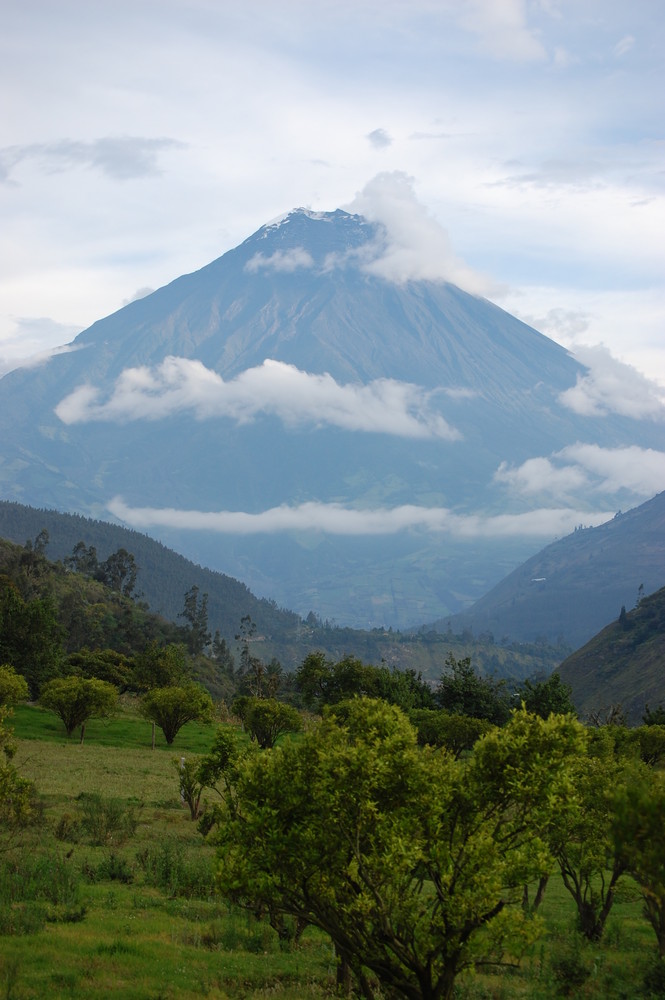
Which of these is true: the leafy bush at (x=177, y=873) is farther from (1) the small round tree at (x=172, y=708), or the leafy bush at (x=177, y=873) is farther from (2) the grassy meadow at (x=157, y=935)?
(1) the small round tree at (x=172, y=708)

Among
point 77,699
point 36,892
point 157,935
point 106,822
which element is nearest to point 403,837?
point 157,935

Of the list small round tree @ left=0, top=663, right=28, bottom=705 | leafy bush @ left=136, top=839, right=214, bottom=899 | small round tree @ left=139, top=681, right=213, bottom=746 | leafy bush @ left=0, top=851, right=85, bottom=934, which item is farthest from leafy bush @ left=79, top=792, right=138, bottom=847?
small round tree @ left=139, top=681, right=213, bottom=746

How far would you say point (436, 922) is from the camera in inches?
521

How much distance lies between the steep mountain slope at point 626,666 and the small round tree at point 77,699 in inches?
3568

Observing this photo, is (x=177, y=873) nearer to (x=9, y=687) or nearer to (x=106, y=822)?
(x=106, y=822)

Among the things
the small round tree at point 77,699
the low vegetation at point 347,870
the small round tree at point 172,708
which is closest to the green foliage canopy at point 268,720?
the small round tree at point 172,708

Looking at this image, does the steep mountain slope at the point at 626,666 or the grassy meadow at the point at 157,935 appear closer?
the grassy meadow at the point at 157,935

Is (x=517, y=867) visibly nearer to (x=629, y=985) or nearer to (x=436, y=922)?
(x=436, y=922)

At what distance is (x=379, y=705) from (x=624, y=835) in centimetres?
536

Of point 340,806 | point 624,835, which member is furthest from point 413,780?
point 624,835

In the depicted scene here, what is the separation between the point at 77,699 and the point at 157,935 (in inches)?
1506

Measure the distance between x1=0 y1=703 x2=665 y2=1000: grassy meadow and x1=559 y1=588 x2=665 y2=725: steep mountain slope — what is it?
107210 millimetres

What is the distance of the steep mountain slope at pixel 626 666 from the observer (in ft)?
442

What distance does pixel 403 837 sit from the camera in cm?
1295
